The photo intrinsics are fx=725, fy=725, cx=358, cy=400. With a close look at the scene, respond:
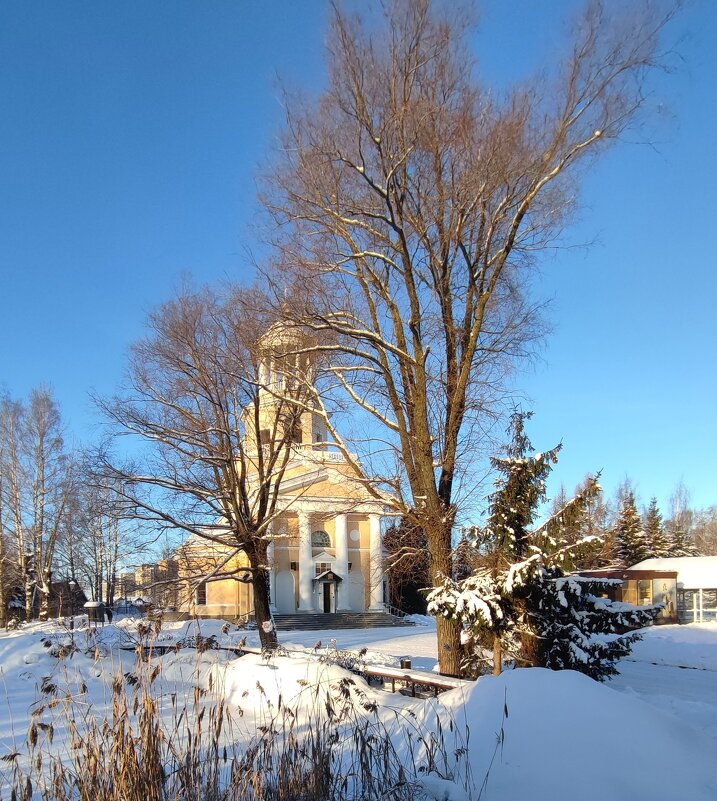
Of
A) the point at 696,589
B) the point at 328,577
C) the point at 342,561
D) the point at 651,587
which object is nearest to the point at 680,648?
the point at 651,587

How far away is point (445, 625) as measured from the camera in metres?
10.5

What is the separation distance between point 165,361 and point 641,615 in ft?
36.1

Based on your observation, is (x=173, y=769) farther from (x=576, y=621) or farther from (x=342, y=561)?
(x=342, y=561)

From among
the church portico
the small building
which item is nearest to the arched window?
the church portico

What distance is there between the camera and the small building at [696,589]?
29453mm

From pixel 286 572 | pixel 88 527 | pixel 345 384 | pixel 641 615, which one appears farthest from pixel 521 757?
pixel 286 572

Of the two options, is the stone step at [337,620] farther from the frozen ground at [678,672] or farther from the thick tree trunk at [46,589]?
the frozen ground at [678,672]

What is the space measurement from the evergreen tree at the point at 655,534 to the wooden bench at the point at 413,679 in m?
43.7

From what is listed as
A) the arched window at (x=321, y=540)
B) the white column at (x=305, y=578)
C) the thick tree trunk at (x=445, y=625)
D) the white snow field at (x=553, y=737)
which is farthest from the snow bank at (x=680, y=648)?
the arched window at (x=321, y=540)

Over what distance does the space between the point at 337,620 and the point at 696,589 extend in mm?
18354

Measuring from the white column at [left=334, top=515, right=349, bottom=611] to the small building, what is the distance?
60.1 ft

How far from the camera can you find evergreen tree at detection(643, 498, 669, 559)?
50088mm

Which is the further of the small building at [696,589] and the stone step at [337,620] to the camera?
the stone step at [337,620]

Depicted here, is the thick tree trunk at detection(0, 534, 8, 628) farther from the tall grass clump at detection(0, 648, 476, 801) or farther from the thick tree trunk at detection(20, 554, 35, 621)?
the tall grass clump at detection(0, 648, 476, 801)
